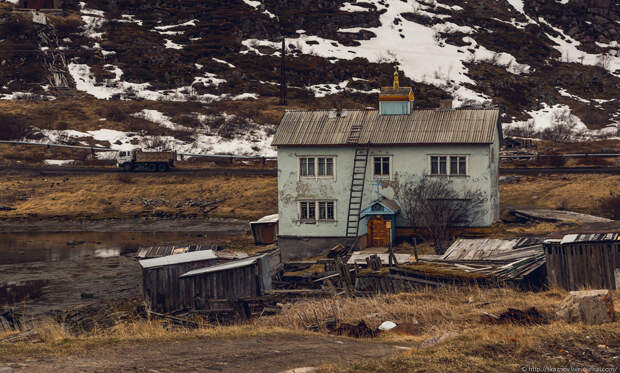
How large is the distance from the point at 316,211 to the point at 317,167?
2.20m

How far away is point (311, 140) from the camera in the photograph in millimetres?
38219

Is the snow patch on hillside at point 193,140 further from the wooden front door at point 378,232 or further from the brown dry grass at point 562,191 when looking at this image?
the wooden front door at point 378,232

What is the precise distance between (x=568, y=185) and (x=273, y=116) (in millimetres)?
39967

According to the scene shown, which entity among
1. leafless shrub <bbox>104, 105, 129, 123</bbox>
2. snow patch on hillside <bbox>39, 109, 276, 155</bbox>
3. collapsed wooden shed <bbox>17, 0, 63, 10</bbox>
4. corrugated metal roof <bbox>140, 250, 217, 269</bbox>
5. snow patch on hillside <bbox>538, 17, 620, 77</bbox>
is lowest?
corrugated metal roof <bbox>140, 250, 217, 269</bbox>

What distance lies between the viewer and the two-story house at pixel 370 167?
36.9 m

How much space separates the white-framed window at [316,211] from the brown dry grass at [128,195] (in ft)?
52.8

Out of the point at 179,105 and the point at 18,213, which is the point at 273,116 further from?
the point at 18,213

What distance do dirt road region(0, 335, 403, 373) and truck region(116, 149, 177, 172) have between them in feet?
168

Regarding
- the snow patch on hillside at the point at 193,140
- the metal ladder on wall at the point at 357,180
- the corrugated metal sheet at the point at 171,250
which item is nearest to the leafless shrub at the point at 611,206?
the metal ladder on wall at the point at 357,180

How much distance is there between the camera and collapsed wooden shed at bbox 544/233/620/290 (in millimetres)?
22844

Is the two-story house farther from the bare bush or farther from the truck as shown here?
the bare bush

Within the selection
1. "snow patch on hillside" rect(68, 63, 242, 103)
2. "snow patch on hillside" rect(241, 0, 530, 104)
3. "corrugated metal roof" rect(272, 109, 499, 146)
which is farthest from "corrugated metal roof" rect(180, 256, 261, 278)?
"snow patch on hillside" rect(241, 0, 530, 104)

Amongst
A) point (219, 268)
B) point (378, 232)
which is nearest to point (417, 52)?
point (378, 232)

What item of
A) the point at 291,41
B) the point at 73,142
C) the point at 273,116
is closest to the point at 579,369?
the point at 73,142
